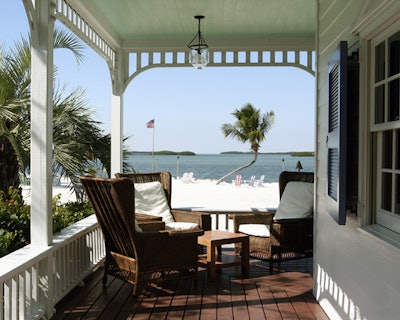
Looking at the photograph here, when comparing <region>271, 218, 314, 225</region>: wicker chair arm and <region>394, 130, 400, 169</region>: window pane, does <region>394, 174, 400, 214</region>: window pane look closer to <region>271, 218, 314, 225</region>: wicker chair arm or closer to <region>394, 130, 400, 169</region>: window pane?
<region>394, 130, 400, 169</region>: window pane

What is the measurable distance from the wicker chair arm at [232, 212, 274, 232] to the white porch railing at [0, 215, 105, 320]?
1.66m

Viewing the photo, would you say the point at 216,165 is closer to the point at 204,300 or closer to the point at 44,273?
the point at 204,300

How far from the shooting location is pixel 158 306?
430 cm

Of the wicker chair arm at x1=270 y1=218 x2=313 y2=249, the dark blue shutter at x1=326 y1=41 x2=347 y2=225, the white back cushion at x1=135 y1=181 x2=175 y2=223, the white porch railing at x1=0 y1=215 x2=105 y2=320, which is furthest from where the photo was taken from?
the white back cushion at x1=135 y1=181 x2=175 y2=223

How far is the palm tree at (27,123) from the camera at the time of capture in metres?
5.69

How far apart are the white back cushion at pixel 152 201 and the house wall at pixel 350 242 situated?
222cm

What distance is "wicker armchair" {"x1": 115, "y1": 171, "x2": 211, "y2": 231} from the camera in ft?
19.1

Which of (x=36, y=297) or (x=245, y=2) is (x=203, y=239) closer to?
(x=36, y=297)

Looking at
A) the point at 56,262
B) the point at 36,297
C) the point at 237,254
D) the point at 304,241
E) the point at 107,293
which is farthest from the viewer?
the point at 237,254

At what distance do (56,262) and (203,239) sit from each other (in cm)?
161

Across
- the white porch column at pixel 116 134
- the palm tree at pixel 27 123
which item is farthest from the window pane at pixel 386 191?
the white porch column at pixel 116 134

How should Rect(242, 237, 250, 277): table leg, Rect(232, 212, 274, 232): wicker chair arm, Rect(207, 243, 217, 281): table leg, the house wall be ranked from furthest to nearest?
Rect(232, 212, 274, 232): wicker chair arm, Rect(242, 237, 250, 277): table leg, Rect(207, 243, 217, 281): table leg, the house wall

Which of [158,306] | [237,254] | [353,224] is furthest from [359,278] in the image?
[237,254]

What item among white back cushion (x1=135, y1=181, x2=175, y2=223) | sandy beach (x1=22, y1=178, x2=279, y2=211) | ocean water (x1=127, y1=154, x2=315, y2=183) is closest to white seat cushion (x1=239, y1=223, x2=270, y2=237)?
white back cushion (x1=135, y1=181, x2=175, y2=223)
